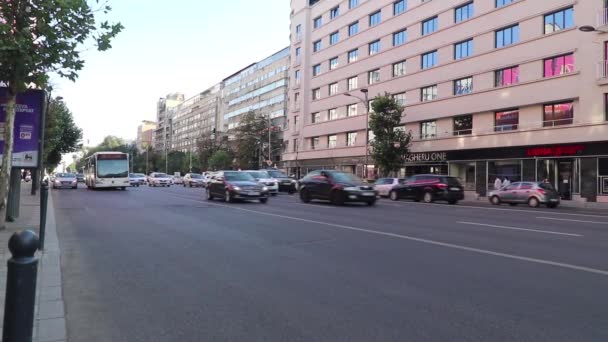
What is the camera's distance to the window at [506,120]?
1329 inches

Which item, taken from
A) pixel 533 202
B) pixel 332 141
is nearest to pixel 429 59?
pixel 332 141

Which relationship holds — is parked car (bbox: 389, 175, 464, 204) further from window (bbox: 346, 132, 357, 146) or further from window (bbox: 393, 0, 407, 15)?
window (bbox: 393, 0, 407, 15)

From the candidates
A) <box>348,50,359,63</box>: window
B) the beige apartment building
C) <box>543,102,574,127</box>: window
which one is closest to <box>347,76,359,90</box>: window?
the beige apartment building

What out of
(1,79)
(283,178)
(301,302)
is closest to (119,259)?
(301,302)

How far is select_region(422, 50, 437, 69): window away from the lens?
40.7 m

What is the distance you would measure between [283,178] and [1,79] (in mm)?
25960

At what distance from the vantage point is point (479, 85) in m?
36.1

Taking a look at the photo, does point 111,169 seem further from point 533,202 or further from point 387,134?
point 533,202

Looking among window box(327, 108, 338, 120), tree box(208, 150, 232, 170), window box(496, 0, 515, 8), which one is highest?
window box(496, 0, 515, 8)

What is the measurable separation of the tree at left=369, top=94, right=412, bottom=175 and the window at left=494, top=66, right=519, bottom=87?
739 cm

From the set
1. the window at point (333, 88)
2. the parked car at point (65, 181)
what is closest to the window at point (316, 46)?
the window at point (333, 88)

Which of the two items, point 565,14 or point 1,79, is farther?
point 565,14

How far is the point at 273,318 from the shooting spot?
4719 millimetres

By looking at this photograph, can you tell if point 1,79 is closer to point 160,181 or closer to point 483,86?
point 483,86
